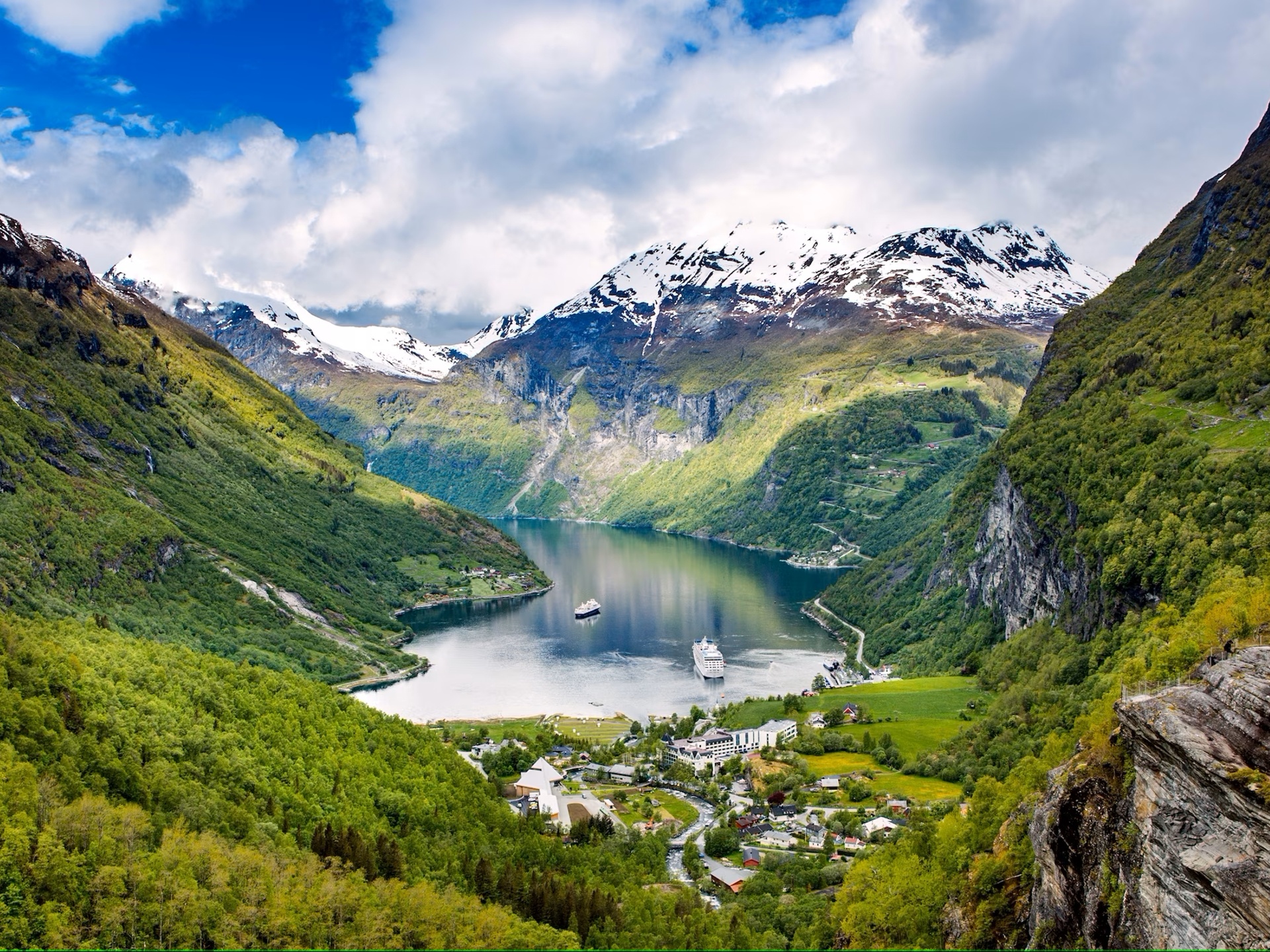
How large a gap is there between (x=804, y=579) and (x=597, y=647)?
6083 cm

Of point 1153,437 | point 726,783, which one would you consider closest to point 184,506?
point 726,783

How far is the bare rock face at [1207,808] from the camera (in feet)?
61.8

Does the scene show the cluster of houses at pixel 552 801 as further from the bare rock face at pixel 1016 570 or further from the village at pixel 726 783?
the bare rock face at pixel 1016 570

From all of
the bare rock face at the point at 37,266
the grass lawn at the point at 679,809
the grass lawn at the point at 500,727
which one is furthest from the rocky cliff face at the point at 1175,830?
the bare rock face at the point at 37,266

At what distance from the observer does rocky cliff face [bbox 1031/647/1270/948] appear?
19.1 m

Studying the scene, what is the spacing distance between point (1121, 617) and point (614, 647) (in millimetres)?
66073

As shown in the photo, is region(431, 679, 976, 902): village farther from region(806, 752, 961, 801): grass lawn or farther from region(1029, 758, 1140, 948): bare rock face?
region(1029, 758, 1140, 948): bare rock face

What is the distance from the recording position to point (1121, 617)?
217ft

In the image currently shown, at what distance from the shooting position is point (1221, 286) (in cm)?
8594

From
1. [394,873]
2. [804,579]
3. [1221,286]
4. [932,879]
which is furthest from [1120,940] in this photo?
[804,579]

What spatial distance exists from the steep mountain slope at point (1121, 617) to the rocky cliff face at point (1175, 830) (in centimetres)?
5

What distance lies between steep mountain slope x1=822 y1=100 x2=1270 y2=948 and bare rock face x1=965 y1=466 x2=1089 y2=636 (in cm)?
32

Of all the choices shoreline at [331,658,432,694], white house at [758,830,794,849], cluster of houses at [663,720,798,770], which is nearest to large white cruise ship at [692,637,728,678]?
cluster of houses at [663,720,798,770]

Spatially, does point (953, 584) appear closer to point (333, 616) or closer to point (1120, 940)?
point (333, 616)
